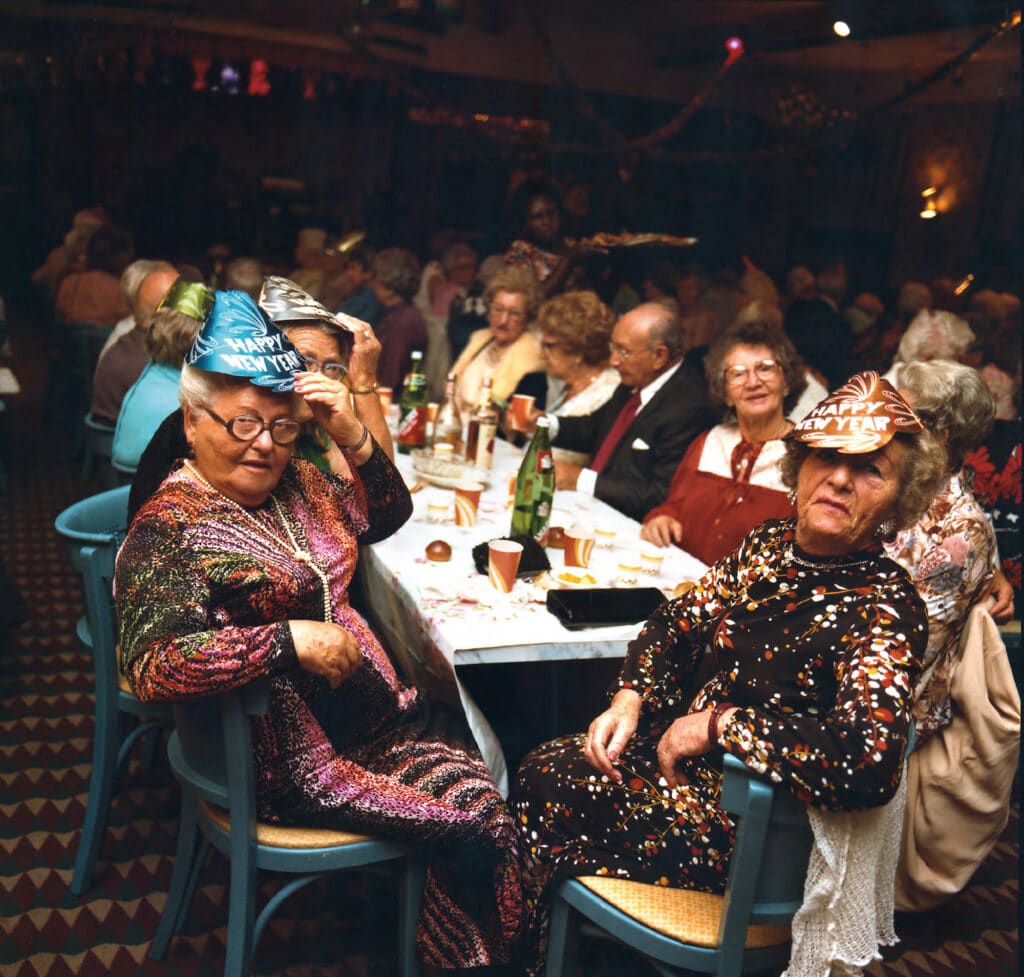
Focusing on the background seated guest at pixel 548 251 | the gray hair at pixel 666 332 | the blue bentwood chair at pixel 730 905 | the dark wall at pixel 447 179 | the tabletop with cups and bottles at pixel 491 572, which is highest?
the dark wall at pixel 447 179

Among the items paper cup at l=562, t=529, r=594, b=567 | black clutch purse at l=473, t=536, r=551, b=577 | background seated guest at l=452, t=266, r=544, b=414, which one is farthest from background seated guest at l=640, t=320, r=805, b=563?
background seated guest at l=452, t=266, r=544, b=414

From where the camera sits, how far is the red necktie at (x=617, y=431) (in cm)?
380

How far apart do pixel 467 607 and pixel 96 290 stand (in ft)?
16.2

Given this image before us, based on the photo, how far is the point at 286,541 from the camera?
1.94 meters

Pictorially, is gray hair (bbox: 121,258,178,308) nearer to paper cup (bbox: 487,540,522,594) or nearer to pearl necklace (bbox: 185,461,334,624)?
paper cup (bbox: 487,540,522,594)

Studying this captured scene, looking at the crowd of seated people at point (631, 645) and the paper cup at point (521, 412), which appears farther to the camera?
the paper cup at point (521, 412)

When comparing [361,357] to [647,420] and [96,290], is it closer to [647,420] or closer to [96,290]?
[647,420]

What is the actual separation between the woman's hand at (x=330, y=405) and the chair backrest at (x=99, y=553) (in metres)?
0.62

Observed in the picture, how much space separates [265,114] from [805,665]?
9.60m

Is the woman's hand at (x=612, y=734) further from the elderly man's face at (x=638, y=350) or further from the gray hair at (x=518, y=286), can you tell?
the gray hair at (x=518, y=286)

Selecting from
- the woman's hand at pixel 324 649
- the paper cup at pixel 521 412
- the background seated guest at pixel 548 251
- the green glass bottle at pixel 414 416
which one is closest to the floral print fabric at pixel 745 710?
the woman's hand at pixel 324 649

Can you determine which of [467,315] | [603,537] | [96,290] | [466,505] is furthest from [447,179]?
[603,537]

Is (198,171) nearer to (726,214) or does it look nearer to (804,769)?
(726,214)

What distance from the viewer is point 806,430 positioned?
1848 mm
